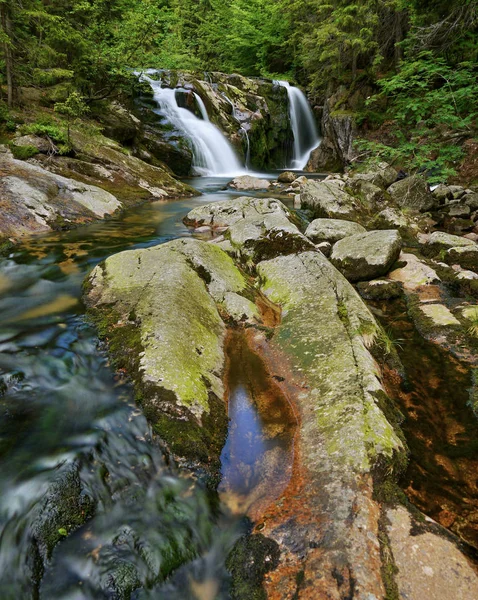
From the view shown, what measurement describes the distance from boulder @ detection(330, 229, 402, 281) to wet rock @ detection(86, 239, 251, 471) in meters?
2.34

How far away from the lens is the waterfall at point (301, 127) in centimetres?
2602

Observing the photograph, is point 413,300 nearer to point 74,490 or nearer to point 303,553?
point 303,553

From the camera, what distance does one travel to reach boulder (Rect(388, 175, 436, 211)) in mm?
11273

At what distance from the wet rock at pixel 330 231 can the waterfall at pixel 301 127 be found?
1859 cm

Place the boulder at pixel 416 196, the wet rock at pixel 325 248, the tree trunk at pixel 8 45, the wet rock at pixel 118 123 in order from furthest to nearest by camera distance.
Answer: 1. the wet rock at pixel 118 123
2. the boulder at pixel 416 196
3. the tree trunk at pixel 8 45
4. the wet rock at pixel 325 248

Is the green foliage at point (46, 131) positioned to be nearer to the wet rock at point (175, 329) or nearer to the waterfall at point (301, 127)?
the wet rock at point (175, 329)

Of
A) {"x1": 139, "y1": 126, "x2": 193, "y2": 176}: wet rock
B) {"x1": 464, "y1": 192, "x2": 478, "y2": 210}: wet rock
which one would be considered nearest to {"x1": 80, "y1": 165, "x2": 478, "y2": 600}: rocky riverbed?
{"x1": 464, "y1": 192, "x2": 478, "y2": 210}: wet rock

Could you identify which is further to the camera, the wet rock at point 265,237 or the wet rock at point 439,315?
the wet rock at point 265,237

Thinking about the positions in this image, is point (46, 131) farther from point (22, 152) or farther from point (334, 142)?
point (334, 142)

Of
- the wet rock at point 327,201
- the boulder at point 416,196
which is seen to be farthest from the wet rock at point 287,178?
the boulder at point 416,196

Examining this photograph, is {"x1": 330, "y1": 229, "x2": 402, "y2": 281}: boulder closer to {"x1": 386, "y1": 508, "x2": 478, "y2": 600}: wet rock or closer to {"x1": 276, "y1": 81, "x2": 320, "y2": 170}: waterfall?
{"x1": 386, "y1": 508, "x2": 478, "y2": 600}: wet rock

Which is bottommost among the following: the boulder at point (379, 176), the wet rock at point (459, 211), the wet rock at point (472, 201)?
the wet rock at point (459, 211)

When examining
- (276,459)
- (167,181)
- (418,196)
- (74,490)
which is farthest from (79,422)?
(167,181)

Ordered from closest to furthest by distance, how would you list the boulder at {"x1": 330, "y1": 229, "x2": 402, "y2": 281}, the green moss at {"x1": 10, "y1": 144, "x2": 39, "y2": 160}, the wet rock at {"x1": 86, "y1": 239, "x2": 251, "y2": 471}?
the wet rock at {"x1": 86, "y1": 239, "x2": 251, "y2": 471} < the boulder at {"x1": 330, "y1": 229, "x2": 402, "y2": 281} < the green moss at {"x1": 10, "y1": 144, "x2": 39, "y2": 160}
